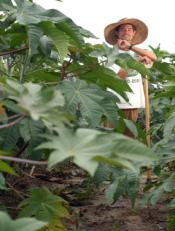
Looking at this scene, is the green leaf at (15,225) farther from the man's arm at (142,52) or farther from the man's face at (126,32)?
the man's face at (126,32)

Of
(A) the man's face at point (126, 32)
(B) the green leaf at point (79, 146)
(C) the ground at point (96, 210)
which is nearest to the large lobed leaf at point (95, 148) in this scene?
(B) the green leaf at point (79, 146)

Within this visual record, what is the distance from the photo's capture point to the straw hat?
246 cm

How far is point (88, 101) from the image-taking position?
1.43m

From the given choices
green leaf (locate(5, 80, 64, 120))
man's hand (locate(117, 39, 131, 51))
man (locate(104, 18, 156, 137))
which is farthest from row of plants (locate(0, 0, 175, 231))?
man (locate(104, 18, 156, 137))

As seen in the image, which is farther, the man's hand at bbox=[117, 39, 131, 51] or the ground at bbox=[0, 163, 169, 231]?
the man's hand at bbox=[117, 39, 131, 51]

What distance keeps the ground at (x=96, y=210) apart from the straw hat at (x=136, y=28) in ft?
2.84

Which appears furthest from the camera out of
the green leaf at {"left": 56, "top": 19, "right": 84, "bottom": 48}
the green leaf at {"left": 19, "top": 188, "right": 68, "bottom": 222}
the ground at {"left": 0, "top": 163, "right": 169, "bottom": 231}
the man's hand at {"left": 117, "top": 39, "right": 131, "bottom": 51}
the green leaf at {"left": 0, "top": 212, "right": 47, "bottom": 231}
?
the man's hand at {"left": 117, "top": 39, "right": 131, "bottom": 51}

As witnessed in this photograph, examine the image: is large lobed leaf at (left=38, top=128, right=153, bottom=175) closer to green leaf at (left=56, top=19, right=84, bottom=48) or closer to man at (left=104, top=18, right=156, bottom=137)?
green leaf at (left=56, top=19, right=84, bottom=48)

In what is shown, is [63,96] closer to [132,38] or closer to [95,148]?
[95,148]

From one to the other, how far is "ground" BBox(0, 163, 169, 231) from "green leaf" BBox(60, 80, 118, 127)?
0.37m

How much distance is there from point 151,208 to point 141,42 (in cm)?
103

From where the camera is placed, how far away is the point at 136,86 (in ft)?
8.52

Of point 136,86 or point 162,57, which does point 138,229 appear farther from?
point 162,57

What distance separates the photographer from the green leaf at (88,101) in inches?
55.3
